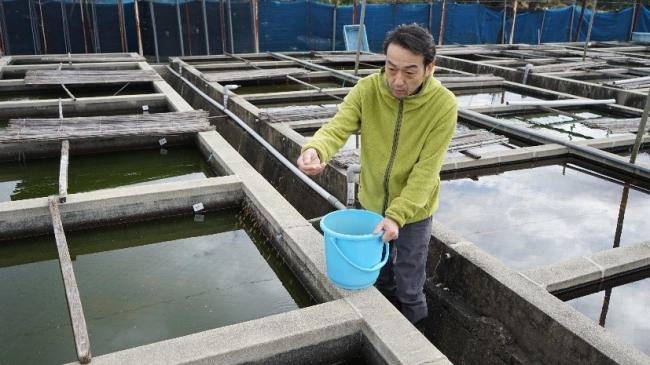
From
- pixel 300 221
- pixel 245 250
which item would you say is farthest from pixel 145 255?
pixel 300 221

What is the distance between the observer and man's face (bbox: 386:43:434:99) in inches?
98.5

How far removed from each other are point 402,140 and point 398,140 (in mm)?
24

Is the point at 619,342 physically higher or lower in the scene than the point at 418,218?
lower

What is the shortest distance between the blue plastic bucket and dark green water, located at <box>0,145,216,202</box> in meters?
3.63

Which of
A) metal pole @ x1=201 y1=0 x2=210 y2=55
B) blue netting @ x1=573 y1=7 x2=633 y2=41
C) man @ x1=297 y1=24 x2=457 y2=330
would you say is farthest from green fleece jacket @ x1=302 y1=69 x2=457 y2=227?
blue netting @ x1=573 y1=7 x2=633 y2=41

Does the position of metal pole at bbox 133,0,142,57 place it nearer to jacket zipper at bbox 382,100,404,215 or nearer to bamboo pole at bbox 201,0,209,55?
bamboo pole at bbox 201,0,209,55

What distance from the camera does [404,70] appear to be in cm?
254

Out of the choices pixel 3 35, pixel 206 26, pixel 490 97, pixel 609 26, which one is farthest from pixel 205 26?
pixel 609 26

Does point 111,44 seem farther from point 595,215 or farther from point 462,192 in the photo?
point 595,215

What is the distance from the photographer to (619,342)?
292 cm

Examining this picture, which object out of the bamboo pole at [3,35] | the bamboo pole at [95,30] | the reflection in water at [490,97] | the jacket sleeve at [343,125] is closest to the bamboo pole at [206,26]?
the bamboo pole at [95,30]

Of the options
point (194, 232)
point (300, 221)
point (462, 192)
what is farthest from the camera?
point (462, 192)

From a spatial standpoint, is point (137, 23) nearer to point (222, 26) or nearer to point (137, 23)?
point (137, 23)

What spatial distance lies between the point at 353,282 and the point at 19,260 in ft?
10.3
